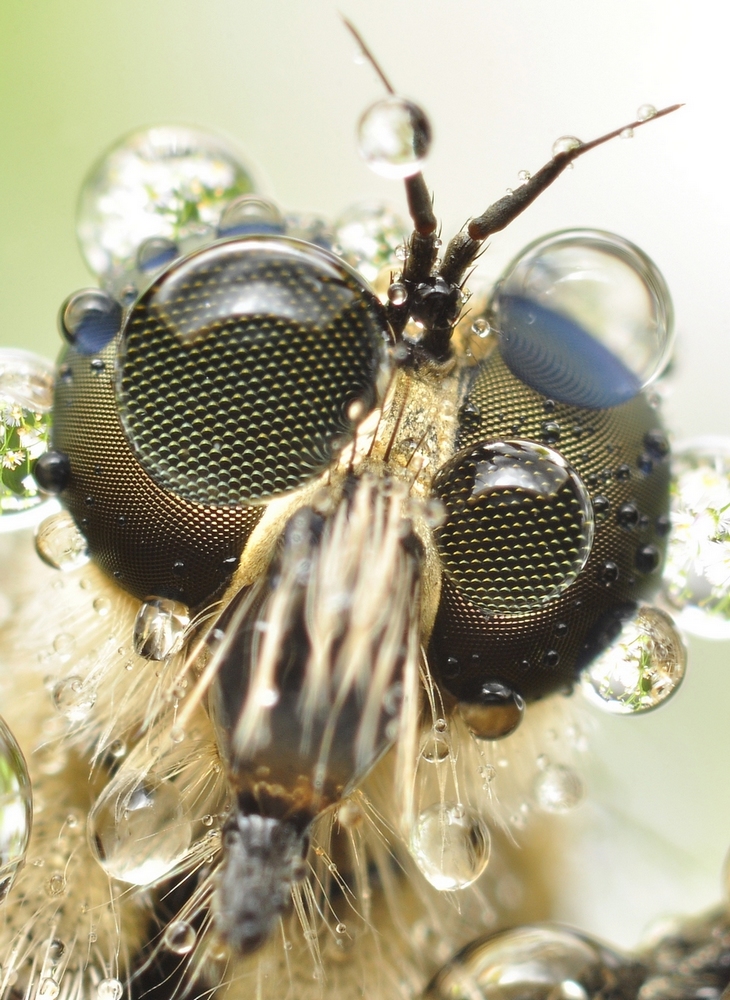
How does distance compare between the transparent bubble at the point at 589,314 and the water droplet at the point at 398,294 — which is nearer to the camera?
the water droplet at the point at 398,294

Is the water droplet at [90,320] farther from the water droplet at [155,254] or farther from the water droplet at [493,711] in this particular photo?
the water droplet at [493,711]

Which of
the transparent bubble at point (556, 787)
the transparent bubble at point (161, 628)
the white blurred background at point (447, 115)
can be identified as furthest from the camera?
Answer: the white blurred background at point (447, 115)

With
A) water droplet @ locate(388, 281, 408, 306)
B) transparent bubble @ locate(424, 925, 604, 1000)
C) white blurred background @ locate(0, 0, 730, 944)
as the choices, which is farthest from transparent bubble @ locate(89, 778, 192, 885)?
white blurred background @ locate(0, 0, 730, 944)

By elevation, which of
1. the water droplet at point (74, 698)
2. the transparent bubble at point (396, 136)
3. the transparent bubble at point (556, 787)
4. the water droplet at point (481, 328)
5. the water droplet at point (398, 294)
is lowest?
the transparent bubble at point (556, 787)

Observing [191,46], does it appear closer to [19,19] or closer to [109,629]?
[19,19]

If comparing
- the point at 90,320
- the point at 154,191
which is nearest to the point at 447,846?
the point at 90,320

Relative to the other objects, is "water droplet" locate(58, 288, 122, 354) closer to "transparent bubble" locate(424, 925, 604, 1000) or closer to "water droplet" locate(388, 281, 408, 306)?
"water droplet" locate(388, 281, 408, 306)

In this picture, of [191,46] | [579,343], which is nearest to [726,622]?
[579,343]

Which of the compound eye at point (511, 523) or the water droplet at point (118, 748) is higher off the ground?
the compound eye at point (511, 523)

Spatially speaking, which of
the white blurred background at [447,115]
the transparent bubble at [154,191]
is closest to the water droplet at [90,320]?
the transparent bubble at [154,191]
